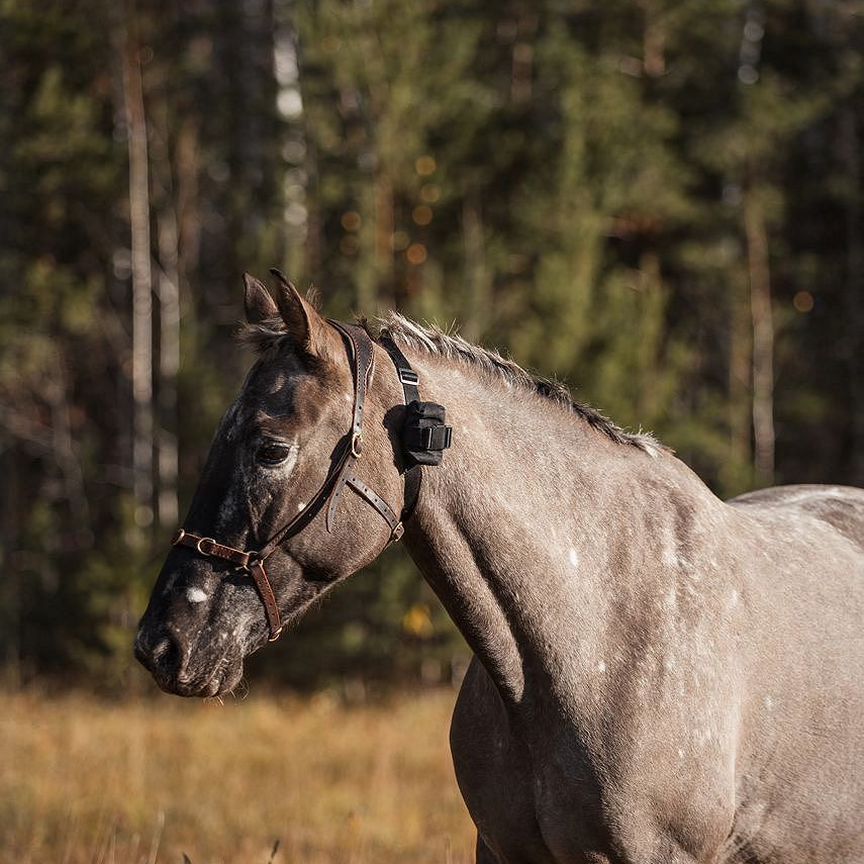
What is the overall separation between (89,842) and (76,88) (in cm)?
1073

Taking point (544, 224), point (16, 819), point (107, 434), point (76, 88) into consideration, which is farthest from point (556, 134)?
point (16, 819)

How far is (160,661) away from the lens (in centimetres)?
291

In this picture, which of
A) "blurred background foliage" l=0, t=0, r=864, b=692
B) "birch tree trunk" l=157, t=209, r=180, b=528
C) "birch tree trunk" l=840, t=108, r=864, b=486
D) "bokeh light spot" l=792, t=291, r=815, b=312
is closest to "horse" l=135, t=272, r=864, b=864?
"blurred background foliage" l=0, t=0, r=864, b=692

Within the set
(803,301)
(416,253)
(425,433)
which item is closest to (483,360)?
(425,433)

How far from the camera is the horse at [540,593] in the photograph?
3000 mm

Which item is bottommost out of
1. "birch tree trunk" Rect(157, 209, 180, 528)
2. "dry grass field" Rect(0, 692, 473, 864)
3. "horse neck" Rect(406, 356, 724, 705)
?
"dry grass field" Rect(0, 692, 473, 864)

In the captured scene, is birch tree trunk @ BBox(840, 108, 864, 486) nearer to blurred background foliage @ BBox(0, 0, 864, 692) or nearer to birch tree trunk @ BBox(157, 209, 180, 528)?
blurred background foliage @ BBox(0, 0, 864, 692)

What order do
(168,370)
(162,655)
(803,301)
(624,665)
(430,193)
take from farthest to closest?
(803,301), (168,370), (430,193), (624,665), (162,655)

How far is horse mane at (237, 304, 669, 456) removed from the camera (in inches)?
131

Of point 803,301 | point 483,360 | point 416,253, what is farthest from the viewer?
point 803,301

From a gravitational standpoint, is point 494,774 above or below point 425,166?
below

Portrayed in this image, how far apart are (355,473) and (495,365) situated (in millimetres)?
628

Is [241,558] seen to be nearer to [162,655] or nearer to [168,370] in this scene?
[162,655]

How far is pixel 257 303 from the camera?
3320mm
